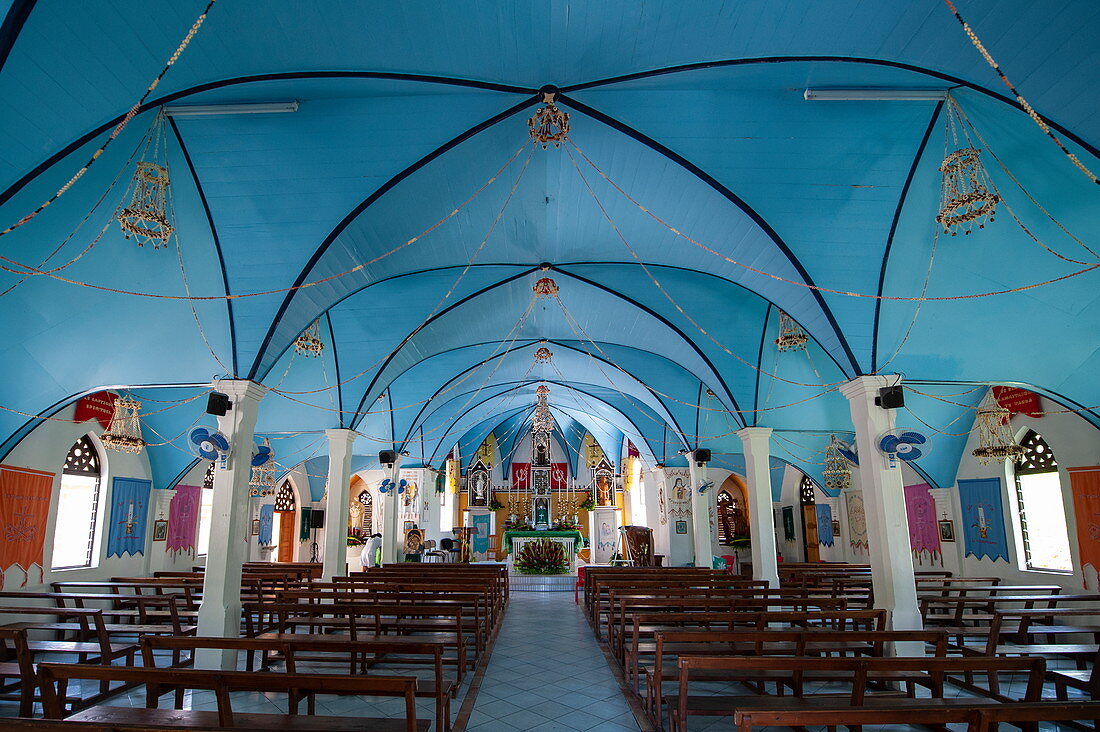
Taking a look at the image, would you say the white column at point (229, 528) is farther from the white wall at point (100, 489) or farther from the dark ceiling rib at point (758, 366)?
the dark ceiling rib at point (758, 366)

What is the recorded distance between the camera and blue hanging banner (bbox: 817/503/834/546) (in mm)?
19095

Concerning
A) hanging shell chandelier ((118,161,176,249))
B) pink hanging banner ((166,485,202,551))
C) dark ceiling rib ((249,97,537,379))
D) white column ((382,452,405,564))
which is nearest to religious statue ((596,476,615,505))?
white column ((382,452,405,564))

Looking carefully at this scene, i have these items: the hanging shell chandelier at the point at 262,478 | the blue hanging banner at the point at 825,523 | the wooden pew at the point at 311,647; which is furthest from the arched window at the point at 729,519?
the wooden pew at the point at 311,647

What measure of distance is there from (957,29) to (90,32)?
22.0 feet

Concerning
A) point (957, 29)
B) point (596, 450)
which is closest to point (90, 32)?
point (957, 29)

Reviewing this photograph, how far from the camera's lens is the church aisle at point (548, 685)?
5.84 metres

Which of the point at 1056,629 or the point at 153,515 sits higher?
the point at 153,515

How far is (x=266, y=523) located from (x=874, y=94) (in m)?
19.1

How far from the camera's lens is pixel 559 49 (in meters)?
6.06

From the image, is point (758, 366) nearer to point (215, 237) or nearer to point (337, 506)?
point (337, 506)

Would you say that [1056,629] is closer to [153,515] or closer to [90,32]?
[90,32]

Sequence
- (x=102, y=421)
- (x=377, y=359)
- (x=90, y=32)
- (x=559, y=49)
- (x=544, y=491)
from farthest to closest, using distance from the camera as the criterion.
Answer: (x=544, y=491) < (x=377, y=359) < (x=102, y=421) < (x=559, y=49) < (x=90, y=32)

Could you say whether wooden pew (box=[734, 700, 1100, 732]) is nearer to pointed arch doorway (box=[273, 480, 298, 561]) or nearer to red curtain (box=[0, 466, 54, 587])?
red curtain (box=[0, 466, 54, 587])

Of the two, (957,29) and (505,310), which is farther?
(505,310)
